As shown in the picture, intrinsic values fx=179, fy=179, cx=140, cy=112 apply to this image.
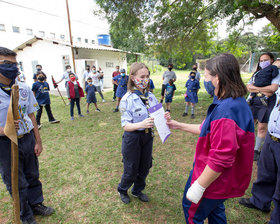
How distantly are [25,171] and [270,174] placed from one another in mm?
3095

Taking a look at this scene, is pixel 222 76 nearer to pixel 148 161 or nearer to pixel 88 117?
pixel 148 161

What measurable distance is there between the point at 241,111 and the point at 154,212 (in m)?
1.99

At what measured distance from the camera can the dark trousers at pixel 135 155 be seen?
225cm

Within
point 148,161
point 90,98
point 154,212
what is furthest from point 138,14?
point 154,212

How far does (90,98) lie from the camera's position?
302 inches

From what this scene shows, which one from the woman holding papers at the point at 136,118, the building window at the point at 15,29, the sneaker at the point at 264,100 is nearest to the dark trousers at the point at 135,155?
the woman holding papers at the point at 136,118

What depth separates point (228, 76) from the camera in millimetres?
1317

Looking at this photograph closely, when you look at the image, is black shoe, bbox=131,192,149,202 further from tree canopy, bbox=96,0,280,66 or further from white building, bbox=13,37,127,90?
white building, bbox=13,37,127,90

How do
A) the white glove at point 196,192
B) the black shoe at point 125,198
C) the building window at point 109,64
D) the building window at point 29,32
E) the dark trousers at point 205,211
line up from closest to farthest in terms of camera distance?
the white glove at point 196,192 < the dark trousers at point 205,211 < the black shoe at point 125,198 < the building window at point 109,64 < the building window at point 29,32

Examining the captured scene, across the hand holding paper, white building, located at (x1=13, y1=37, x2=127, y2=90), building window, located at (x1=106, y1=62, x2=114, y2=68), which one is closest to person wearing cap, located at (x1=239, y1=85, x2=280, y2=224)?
the hand holding paper

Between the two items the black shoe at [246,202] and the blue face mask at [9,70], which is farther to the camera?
the black shoe at [246,202]

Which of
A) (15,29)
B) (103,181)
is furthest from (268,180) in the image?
(15,29)

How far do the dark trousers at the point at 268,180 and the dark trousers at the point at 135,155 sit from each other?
1422mm

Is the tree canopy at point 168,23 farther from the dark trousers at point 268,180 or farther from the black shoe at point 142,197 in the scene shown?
the black shoe at point 142,197
